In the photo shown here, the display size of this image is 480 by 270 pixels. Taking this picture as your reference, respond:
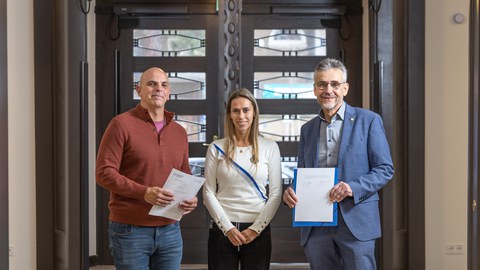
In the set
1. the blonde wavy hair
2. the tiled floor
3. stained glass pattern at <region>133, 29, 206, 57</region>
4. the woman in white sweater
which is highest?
stained glass pattern at <region>133, 29, 206, 57</region>

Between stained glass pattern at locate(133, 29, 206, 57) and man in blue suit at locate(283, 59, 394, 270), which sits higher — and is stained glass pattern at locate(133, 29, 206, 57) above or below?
above

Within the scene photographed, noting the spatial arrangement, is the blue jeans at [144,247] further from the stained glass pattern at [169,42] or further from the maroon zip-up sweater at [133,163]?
the stained glass pattern at [169,42]

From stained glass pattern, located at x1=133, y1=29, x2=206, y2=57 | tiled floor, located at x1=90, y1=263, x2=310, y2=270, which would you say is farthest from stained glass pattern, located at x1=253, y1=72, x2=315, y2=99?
tiled floor, located at x1=90, y1=263, x2=310, y2=270

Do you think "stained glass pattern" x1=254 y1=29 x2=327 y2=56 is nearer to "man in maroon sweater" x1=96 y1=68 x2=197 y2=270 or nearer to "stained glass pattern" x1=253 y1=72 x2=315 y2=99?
"stained glass pattern" x1=253 y1=72 x2=315 y2=99

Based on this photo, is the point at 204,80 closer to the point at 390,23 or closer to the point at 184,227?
the point at 184,227

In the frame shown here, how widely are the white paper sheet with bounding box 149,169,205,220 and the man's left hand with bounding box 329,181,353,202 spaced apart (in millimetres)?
546

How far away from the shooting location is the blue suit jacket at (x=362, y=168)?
2314 mm

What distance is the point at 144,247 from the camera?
2.48m

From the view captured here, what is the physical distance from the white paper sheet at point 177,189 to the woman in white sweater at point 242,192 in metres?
0.15

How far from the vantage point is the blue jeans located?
8.07ft
